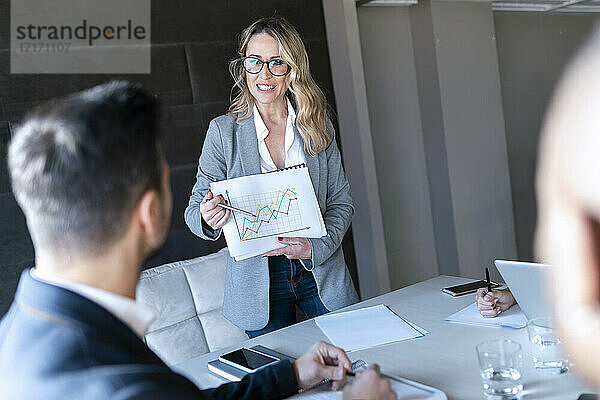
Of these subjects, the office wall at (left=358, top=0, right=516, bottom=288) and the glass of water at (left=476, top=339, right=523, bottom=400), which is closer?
the glass of water at (left=476, top=339, right=523, bottom=400)

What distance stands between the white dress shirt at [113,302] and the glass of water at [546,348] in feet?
3.22

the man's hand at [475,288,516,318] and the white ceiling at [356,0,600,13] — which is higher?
the white ceiling at [356,0,600,13]

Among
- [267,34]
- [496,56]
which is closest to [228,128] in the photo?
[267,34]

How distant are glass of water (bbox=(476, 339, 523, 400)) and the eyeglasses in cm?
131

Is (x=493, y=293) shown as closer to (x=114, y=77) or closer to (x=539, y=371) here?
(x=539, y=371)

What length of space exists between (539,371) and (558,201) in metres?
0.86

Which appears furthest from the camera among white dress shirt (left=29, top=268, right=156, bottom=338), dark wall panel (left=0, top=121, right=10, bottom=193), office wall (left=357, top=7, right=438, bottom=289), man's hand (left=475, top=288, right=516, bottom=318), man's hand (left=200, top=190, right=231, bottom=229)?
office wall (left=357, top=7, right=438, bottom=289)

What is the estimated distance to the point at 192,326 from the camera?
8.11 feet

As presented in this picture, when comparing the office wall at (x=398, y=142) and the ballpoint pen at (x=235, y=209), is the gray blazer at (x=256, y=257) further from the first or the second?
the office wall at (x=398, y=142)

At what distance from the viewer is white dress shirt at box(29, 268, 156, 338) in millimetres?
996

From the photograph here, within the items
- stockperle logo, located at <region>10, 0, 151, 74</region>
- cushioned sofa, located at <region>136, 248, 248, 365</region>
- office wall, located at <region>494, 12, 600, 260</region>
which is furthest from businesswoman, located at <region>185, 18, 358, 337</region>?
office wall, located at <region>494, 12, 600, 260</region>

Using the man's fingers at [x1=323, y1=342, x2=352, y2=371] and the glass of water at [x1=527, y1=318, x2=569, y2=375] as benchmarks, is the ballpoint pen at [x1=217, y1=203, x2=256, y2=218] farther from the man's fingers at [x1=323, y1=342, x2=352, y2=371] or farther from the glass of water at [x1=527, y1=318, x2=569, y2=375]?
the glass of water at [x1=527, y1=318, x2=569, y2=375]

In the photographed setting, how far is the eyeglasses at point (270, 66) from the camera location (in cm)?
241

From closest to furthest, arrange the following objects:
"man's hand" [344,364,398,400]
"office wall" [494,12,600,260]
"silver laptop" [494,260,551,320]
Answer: "man's hand" [344,364,398,400] → "silver laptop" [494,260,551,320] → "office wall" [494,12,600,260]
